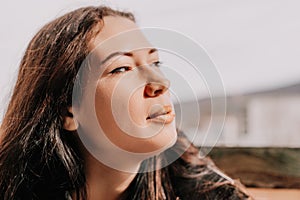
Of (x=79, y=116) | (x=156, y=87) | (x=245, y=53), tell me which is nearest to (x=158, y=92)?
(x=156, y=87)

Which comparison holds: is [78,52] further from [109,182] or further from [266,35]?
[266,35]

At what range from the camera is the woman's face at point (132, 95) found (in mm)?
599

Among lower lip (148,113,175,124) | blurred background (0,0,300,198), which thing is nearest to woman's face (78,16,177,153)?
lower lip (148,113,175,124)

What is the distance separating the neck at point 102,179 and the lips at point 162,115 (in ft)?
0.33

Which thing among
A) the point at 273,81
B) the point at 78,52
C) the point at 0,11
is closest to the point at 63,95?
the point at 78,52

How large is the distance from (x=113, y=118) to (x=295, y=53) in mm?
577

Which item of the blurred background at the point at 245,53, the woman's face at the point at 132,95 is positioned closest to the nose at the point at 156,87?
the woman's face at the point at 132,95

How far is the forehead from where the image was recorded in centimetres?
62

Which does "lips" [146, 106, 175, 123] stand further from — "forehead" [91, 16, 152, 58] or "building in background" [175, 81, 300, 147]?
"building in background" [175, 81, 300, 147]

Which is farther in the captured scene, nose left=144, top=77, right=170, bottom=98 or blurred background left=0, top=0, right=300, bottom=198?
blurred background left=0, top=0, right=300, bottom=198

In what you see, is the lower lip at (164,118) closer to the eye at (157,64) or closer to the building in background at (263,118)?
the eye at (157,64)

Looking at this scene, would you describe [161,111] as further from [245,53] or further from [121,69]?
[245,53]

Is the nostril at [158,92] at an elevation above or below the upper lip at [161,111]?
above

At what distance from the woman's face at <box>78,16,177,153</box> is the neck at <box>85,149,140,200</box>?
76 mm
